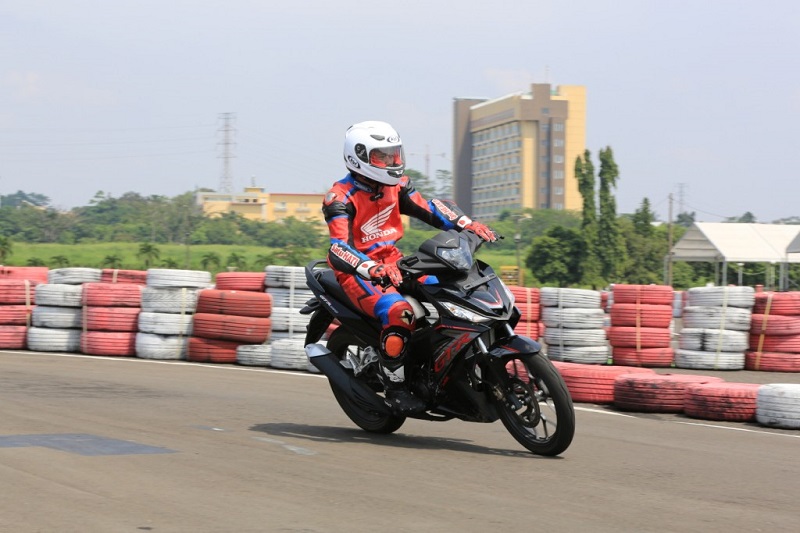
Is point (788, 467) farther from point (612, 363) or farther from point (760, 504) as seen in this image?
point (612, 363)

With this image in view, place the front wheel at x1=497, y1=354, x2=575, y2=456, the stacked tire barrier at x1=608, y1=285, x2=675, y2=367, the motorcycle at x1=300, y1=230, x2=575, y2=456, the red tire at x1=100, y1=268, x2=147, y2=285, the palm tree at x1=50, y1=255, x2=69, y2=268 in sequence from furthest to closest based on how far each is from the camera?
the palm tree at x1=50, y1=255, x2=69, y2=268, the red tire at x1=100, y1=268, x2=147, y2=285, the stacked tire barrier at x1=608, y1=285, x2=675, y2=367, the motorcycle at x1=300, y1=230, x2=575, y2=456, the front wheel at x1=497, y1=354, x2=575, y2=456

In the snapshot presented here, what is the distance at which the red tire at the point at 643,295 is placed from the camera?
1770cm

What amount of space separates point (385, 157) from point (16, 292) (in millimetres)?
10586

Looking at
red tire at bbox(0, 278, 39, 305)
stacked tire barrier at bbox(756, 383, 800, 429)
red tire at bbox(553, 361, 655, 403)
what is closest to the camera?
stacked tire barrier at bbox(756, 383, 800, 429)

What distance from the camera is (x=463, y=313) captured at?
702 centimetres

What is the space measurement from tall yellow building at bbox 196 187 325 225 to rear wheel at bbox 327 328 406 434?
431ft

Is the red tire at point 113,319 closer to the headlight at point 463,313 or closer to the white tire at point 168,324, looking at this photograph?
the white tire at point 168,324

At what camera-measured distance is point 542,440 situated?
7090 mm

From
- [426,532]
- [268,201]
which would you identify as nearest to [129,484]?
[426,532]

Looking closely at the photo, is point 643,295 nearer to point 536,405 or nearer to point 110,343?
point 110,343

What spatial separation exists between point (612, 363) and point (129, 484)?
13310 millimetres

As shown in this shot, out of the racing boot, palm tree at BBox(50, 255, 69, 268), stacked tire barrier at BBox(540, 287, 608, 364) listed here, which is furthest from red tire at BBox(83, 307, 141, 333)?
palm tree at BBox(50, 255, 69, 268)

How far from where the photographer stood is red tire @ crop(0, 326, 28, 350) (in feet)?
54.2

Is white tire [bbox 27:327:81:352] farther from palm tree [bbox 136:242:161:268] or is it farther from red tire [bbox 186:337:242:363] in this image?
palm tree [bbox 136:242:161:268]
